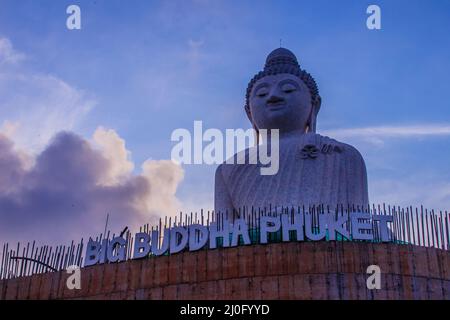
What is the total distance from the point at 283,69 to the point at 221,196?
367 centimetres

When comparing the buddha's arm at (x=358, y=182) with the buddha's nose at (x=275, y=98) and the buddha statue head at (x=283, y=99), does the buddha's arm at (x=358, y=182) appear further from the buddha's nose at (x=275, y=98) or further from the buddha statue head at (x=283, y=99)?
the buddha's nose at (x=275, y=98)

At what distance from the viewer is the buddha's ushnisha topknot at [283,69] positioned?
19.0m

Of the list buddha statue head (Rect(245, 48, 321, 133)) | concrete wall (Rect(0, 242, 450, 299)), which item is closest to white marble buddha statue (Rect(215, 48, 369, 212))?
buddha statue head (Rect(245, 48, 321, 133))

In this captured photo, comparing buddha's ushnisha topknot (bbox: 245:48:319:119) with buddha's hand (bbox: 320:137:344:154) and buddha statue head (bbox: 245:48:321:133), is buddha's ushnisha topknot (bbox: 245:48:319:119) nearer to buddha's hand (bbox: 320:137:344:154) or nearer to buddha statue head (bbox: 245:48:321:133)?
buddha statue head (bbox: 245:48:321:133)

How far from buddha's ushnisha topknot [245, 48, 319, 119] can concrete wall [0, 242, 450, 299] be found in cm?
690

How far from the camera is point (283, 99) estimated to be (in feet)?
60.2

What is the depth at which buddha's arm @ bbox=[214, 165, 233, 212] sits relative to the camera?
17766mm

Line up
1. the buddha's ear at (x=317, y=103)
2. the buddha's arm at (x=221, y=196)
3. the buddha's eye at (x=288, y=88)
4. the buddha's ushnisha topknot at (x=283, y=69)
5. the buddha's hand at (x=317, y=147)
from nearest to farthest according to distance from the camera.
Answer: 1. the buddha's hand at (x=317, y=147)
2. the buddha's arm at (x=221, y=196)
3. the buddha's eye at (x=288, y=88)
4. the buddha's ushnisha topknot at (x=283, y=69)
5. the buddha's ear at (x=317, y=103)

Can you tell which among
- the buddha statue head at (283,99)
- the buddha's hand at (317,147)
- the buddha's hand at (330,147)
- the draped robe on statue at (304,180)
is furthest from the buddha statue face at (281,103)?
the buddha's hand at (330,147)

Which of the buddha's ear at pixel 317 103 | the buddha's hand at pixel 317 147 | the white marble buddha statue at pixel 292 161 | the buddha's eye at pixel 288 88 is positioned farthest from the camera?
the buddha's ear at pixel 317 103

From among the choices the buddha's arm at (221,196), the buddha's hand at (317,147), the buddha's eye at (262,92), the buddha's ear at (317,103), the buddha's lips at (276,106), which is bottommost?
the buddha's arm at (221,196)

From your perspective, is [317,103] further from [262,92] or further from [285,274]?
[285,274]
